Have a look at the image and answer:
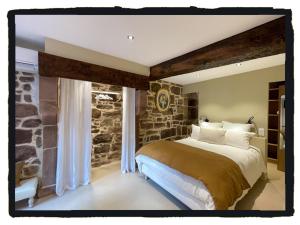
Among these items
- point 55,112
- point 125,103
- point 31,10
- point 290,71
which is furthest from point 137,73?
point 290,71

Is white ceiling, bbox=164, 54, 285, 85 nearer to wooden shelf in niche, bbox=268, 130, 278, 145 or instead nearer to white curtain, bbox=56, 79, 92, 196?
wooden shelf in niche, bbox=268, 130, 278, 145

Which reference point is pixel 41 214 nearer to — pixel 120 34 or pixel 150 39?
pixel 120 34

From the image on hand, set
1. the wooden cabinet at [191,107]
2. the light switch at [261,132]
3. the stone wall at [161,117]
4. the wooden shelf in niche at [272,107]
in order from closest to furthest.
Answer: the wooden shelf in niche at [272,107]
the light switch at [261,132]
the stone wall at [161,117]
the wooden cabinet at [191,107]

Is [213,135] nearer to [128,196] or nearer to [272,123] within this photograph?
[272,123]

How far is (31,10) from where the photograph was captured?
71cm

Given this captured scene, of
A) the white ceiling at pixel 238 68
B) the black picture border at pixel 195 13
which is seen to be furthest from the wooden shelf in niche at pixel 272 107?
the black picture border at pixel 195 13

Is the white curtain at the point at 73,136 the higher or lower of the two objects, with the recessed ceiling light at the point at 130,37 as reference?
lower

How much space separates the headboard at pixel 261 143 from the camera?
80.5 inches

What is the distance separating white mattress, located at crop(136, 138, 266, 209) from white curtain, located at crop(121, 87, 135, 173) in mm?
306

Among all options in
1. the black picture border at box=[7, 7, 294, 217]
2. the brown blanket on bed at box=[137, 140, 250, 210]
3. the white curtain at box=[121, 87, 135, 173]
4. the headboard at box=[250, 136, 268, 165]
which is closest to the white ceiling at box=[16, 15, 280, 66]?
the black picture border at box=[7, 7, 294, 217]

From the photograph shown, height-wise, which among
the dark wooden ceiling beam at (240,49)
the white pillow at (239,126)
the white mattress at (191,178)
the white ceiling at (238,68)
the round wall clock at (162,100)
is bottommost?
the white mattress at (191,178)

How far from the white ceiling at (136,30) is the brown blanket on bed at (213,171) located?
122 centimetres

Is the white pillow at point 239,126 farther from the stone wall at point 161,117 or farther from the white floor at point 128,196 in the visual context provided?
the stone wall at point 161,117

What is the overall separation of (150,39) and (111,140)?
2119mm
